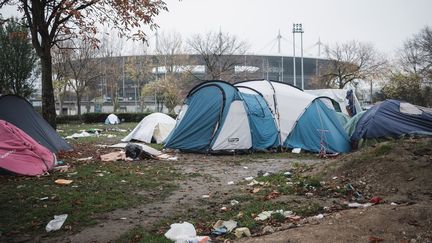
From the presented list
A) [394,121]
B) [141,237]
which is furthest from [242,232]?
[394,121]

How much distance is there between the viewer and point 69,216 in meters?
5.83

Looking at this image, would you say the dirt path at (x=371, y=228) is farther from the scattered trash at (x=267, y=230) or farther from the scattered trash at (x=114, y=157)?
the scattered trash at (x=114, y=157)

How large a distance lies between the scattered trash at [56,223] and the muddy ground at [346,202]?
0.95 feet

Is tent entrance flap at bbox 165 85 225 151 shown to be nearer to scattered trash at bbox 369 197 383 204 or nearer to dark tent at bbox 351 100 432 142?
dark tent at bbox 351 100 432 142

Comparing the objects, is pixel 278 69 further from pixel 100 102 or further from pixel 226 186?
pixel 226 186

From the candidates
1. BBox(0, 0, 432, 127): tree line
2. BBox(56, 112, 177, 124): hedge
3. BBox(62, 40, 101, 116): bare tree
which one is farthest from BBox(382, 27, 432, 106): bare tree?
BBox(62, 40, 101, 116): bare tree

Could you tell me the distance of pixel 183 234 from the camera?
16.2ft

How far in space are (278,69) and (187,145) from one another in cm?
5732

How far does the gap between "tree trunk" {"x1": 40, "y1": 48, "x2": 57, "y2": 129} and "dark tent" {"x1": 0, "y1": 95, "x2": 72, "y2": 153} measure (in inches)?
76.0

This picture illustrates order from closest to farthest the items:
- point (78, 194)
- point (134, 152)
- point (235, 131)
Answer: point (78, 194), point (134, 152), point (235, 131)

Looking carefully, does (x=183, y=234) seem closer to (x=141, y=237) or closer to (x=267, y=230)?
(x=141, y=237)

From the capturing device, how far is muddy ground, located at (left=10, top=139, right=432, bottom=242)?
14.6ft

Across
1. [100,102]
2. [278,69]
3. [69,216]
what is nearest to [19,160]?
[69,216]

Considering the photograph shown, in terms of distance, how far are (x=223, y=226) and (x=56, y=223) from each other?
237 cm
